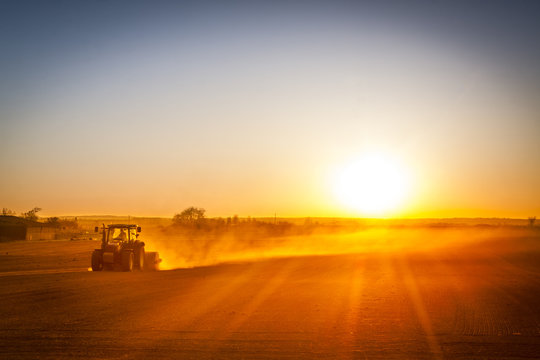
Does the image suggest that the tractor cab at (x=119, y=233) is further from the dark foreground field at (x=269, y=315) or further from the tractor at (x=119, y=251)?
the dark foreground field at (x=269, y=315)

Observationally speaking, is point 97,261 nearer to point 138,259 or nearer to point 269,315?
point 138,259

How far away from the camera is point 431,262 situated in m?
35.1

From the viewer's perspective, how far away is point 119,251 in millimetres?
26953

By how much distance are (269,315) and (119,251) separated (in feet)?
46.1

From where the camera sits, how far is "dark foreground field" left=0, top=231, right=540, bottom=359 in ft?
36.9

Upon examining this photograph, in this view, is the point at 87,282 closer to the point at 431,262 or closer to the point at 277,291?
the point at 277,291

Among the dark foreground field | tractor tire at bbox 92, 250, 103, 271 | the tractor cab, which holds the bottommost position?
the dark foreground field

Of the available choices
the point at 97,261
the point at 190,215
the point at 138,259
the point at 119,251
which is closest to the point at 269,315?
the point at 119,251

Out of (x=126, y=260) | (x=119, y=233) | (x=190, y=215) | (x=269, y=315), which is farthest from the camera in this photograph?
(x=190, y=215)

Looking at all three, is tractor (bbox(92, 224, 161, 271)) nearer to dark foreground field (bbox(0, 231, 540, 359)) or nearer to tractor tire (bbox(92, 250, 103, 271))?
tractor tire (bbox(92, 250, 103, 271))

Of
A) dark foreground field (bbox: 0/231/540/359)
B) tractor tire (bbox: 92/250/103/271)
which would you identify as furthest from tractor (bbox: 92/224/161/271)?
dark foreground field (bbox: 0/231/540/359)

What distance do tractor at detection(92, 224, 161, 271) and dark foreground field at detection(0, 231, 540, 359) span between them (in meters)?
0.71

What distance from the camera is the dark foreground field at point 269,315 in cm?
1126

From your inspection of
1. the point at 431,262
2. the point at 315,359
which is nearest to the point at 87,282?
the point at 315,359
